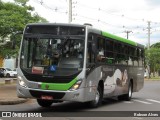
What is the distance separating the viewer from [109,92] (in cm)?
1880

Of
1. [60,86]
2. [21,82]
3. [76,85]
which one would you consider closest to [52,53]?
[60,86]

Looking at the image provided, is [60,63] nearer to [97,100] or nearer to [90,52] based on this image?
[90,52]

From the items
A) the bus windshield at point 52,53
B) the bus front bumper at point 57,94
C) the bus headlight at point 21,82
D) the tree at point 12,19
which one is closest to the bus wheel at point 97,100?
the bus front bumper at point 57,94

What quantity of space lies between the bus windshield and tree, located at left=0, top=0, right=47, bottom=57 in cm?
1307

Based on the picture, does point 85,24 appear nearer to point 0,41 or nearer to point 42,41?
point 42,41

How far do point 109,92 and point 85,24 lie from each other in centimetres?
371

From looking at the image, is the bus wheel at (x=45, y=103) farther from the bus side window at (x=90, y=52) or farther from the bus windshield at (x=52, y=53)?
the bus side window at (x=90, y=52)

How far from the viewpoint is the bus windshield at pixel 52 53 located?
50.4 ft

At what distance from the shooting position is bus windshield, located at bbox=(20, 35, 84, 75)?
15367 mm

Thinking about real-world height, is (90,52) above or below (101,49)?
below

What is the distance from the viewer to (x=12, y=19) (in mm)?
29625

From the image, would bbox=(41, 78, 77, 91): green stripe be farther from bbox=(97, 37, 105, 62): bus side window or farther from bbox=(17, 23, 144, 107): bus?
bbox=(97, 37, 105, 62): bus side window

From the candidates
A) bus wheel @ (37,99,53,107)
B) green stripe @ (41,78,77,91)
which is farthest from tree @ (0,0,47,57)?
green stripe @ (41,78,77,91)

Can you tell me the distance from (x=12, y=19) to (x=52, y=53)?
1484 cm
